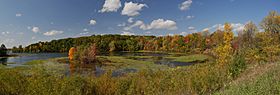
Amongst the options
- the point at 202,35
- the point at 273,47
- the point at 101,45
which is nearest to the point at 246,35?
the point at 273,47

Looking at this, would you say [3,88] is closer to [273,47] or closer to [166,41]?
[273,47]

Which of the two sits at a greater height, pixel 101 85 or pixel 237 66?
pixel 237 66

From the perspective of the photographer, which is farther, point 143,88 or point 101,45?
point 101,45

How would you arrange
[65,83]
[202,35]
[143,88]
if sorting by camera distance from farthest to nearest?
[202,35]
[143,88]
[65,83]

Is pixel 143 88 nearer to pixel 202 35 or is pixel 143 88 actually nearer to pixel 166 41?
pixel 202 35

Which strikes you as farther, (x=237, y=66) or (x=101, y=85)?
(x=237, y=66)

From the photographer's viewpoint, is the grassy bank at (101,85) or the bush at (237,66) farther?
the bush at (237,66)

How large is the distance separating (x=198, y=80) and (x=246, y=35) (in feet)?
119

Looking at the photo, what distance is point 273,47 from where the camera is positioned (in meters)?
19.8

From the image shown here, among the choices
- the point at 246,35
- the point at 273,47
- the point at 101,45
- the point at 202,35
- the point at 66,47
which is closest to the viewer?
the point at 273,47

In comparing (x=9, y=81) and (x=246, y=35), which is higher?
(x=246, y=35)

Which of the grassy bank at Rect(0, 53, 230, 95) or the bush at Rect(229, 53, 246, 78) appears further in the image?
the bush at Rect(229, 53, 246, 78)

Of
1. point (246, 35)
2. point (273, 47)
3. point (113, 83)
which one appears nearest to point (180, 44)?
point (246, 35)

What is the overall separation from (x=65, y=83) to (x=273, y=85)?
22.5 feet
